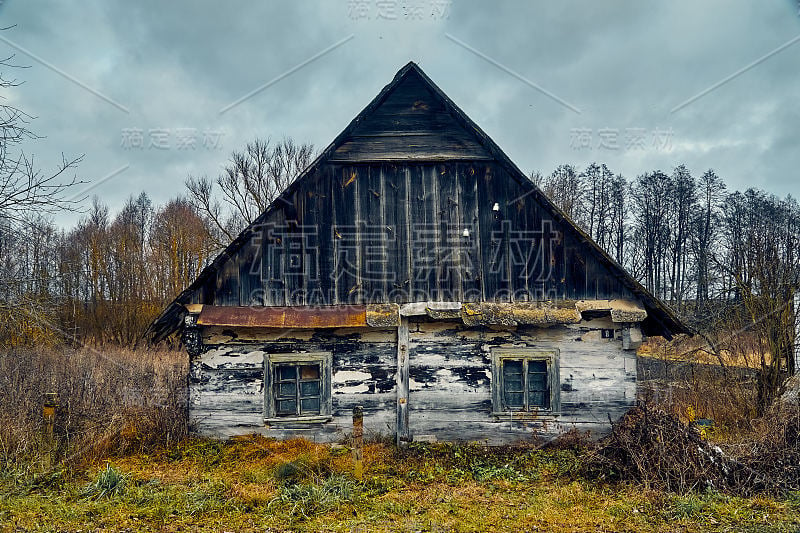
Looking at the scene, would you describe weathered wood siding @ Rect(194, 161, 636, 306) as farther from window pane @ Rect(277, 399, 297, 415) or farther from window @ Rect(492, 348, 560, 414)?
window pane @ Rect(277, 399, 297, 415)

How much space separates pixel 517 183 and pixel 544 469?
480 cm

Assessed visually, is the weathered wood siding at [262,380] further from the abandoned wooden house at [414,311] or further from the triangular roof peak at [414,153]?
the triangular roof peak at [414,153]

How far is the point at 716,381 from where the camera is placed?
11922 millimetres

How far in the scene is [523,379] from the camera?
8.62m

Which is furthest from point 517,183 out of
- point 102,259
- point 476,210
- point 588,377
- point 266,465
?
point 102,259

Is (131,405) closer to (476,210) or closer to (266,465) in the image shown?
→ (266,465)

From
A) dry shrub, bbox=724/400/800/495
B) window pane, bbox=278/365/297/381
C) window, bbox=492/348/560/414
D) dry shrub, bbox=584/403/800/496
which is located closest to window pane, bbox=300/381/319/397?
window pane, bbox=278/365/297/381

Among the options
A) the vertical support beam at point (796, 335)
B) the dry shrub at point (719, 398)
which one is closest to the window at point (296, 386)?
the dry shrub at point (719, 398)

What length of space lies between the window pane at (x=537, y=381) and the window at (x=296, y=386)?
3579 mm

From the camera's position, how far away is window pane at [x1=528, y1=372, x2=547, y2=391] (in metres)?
8.63

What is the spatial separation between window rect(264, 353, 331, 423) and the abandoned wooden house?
26 millimetres

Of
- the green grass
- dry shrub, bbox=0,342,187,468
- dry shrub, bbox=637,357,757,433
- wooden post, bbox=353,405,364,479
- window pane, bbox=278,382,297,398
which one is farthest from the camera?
dry shrub, bbox=637,357,757,433

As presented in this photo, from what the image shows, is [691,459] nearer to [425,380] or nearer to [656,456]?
[656,456]

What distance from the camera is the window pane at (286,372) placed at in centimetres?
873
